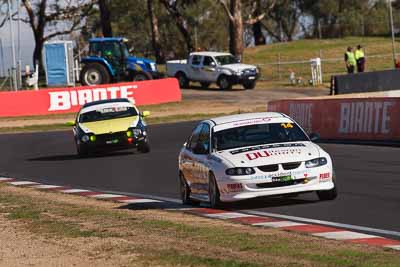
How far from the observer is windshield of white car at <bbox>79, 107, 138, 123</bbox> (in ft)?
98.2

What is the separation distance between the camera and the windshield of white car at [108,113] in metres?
29.9

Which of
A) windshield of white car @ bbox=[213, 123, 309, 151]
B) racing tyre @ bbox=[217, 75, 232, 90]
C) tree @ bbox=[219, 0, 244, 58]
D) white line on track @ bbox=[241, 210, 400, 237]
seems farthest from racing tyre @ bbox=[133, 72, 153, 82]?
white line on track @ bbox=[241, 210, 400, 237]

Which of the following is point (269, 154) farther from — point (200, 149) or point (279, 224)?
point (279, 224)

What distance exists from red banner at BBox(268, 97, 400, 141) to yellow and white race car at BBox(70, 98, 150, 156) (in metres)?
4.36

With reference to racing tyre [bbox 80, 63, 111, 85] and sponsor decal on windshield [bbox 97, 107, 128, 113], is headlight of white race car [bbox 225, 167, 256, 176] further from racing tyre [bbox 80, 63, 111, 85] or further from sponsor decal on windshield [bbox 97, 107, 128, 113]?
racing tyre [bbox 80, 63, 111, 85]

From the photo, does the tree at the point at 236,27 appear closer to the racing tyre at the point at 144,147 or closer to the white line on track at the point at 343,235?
the racing tyre at the point at 144,147

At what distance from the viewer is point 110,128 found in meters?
29.2

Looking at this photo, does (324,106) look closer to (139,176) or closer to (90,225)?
(139,176)

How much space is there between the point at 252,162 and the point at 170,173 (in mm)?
8091

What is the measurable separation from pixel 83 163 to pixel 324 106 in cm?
647

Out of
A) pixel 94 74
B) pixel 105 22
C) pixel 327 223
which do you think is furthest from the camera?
pixel 105 22

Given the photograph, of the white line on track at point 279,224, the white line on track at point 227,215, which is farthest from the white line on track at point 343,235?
the white line on track at point 227,215

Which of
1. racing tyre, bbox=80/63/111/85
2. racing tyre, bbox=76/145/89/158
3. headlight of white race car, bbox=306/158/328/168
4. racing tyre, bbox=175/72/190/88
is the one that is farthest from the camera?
racing tyre, bbox=175/72/190/88

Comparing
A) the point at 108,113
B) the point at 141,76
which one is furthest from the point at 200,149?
the point at 141,76
